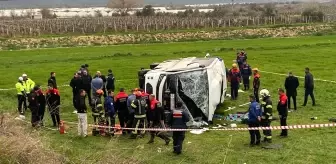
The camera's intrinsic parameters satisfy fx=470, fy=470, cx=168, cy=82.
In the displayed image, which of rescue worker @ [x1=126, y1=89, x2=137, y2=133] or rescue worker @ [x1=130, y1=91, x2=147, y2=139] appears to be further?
rescue worker @ [x1=126, y1=89, x2=137, y2=133]

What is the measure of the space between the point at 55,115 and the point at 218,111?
7132 millimetres

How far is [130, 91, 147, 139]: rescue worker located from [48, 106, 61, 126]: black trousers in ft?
12.2

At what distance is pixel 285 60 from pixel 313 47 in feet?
35.3

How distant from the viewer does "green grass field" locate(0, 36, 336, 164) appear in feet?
46.8

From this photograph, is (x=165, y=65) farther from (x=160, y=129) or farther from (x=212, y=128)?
(x=160, y=129)

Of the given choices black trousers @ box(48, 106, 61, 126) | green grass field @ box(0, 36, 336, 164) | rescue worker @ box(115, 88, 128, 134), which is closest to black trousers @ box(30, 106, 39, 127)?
green grass field @ box(0, 36, 336, 164)

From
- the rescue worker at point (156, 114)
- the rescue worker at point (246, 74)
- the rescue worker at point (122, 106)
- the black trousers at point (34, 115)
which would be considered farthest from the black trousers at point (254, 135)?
the rescue worker at point (246, 74)

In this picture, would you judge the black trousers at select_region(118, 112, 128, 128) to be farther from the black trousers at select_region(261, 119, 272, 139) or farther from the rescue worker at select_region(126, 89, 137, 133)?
the black trousers at select_region(261, 119, 272, 139)

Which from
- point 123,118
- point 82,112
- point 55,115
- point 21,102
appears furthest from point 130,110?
point 21,102

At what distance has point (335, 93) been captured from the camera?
24281 millimetres

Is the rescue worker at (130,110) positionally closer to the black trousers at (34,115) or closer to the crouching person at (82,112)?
the crouching person at (82,112)

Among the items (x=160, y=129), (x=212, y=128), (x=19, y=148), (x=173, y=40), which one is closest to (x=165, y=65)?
(x=212, y=128)

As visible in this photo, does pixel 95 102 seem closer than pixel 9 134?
No

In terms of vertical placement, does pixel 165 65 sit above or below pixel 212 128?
above
